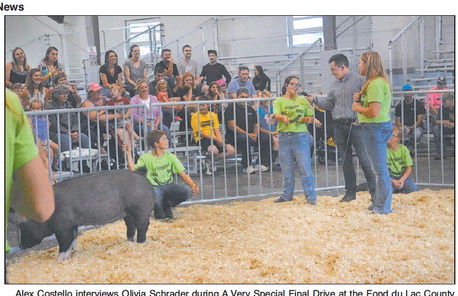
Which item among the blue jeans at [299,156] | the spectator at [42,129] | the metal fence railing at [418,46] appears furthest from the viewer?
the metal fence railing at [418,46]

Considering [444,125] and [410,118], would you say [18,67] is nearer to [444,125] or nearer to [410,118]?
[410,118]

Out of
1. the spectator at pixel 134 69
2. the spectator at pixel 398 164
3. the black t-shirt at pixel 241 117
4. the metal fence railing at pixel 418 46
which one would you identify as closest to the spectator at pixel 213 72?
the spectator at pixel 134 69

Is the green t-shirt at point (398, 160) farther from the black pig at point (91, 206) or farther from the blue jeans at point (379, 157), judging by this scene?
the black pig at point (91, 206)

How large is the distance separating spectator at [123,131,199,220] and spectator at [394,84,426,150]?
2.88 meters

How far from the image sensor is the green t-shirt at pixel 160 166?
516 centimetres

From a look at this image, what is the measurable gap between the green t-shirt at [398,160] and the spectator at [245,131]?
132 centimetres

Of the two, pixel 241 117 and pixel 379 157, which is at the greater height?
pixel 241 117

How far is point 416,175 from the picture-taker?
691cm

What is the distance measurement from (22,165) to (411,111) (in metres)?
6.30

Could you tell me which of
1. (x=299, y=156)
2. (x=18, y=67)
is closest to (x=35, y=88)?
(x=18, y=67)

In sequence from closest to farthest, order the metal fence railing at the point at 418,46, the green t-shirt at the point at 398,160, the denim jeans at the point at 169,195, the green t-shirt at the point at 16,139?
the green t-shirt at the point at 16,139
the denim jeans at the point at 169,195
the green t-shirt at the point at 398,160
the metal fence railing at the point at 418,46

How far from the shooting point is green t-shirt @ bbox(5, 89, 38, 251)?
5.08 ft

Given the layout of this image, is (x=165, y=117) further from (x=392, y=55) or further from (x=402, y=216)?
(x=392, y=55)

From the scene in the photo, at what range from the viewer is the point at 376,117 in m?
5.38
